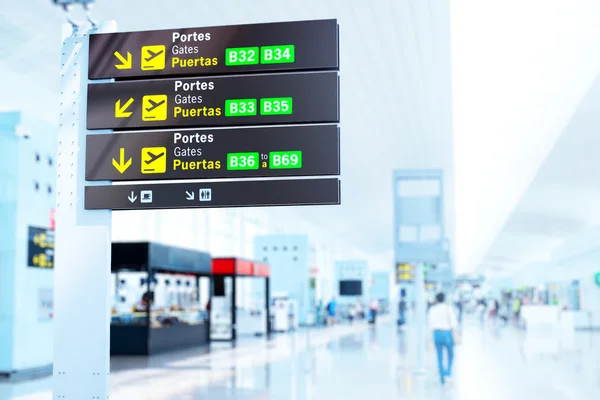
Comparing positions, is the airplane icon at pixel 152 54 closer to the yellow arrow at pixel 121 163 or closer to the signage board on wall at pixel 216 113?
the signage board on wall at pixel 216 113

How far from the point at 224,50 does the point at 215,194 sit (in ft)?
3.90

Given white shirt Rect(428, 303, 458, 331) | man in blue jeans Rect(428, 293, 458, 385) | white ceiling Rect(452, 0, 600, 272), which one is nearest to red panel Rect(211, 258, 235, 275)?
white ceiling Rect(452, 0, 600, 272)

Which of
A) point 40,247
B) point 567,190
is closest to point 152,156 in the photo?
point 40,247

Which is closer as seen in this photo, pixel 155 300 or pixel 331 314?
pixel 155 300

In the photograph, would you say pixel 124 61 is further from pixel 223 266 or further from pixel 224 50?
pixel 223 266

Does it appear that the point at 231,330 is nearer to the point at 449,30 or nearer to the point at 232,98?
the point at 449,30

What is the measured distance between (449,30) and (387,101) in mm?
6742

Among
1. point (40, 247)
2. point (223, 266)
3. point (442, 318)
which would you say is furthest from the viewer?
point (223, 266)

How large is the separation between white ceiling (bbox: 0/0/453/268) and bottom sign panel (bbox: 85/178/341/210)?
9.82 m

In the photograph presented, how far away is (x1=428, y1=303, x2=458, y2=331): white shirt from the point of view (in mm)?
13477

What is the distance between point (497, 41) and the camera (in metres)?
16.0

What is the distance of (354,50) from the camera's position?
1872 centimetres

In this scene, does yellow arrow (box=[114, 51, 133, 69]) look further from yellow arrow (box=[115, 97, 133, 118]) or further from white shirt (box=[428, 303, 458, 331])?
white shirt (box=[428, 303, 458, 331])

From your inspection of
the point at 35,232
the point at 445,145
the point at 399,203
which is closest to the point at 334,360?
the point at 399,203
